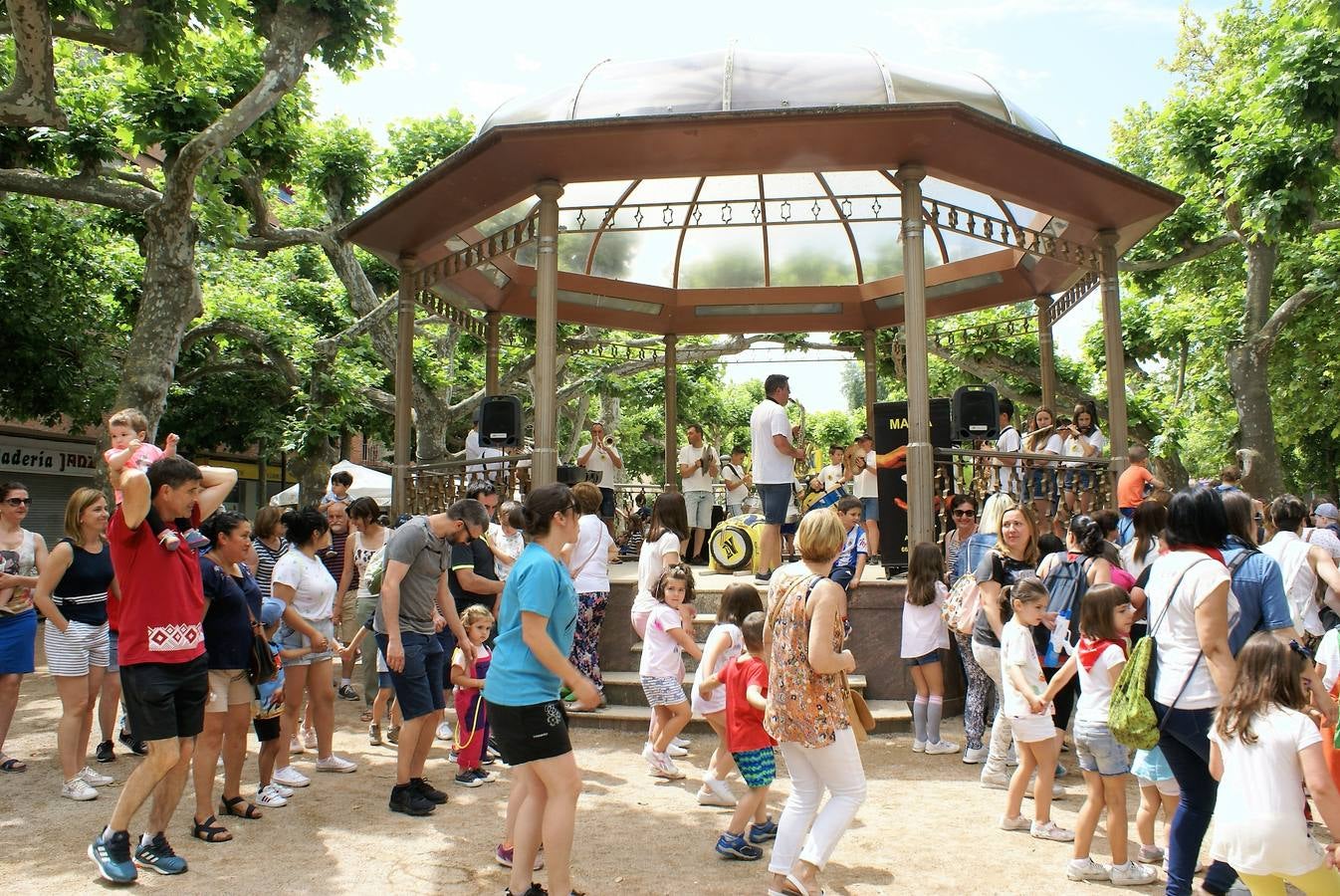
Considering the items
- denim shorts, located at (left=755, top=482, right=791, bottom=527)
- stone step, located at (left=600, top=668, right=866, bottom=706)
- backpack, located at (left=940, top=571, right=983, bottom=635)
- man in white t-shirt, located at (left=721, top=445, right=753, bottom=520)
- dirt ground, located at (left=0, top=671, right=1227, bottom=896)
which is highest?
man in white t-shirt, located at (left=721, top=445, right=753, bottom=520)

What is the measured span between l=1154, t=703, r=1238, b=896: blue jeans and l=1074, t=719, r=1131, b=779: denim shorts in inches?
15.9

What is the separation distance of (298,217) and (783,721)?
72.8 ft

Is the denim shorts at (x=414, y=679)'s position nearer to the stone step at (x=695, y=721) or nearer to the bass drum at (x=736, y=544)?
the stone step at (x=695, y=721)

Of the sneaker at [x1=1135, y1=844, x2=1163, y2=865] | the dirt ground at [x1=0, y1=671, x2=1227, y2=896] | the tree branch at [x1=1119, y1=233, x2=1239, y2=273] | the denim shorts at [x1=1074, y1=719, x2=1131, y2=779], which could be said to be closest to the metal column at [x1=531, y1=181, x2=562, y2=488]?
the dirt ground at [x1=0, y1=671, x2=1227, y2=896]

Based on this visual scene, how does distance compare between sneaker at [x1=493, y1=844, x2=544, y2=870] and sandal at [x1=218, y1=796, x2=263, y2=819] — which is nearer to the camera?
sneaker at [x1=493, y1=844, x2=544, y2=870]

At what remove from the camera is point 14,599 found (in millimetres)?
6449

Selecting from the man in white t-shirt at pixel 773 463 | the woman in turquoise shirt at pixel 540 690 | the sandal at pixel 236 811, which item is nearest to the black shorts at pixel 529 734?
the woman in turquoise shirt at pixel 540 690

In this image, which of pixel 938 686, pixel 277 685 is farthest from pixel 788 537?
pixel 277 685

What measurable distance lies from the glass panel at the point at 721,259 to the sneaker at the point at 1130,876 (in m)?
9.88

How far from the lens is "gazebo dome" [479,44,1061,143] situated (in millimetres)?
9094

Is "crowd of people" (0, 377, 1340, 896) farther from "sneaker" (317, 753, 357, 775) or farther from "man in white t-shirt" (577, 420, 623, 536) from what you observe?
"man in white t-shirt" (577, 420, 623, 536)

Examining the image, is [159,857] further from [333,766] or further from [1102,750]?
[1102,750]

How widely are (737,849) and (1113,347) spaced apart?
6.49 m

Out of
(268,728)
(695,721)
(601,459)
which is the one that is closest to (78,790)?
(268,728)
